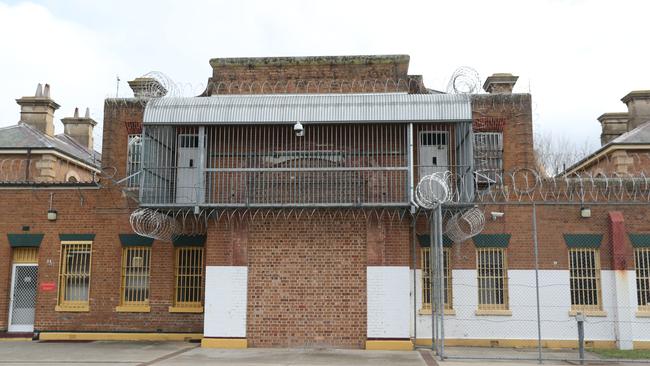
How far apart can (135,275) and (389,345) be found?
7.62m

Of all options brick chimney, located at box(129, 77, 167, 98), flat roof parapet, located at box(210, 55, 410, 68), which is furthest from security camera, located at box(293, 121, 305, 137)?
brick chimney, located at box(129, 77, 167, 98)

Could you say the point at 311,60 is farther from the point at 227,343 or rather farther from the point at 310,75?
the point at 227,343

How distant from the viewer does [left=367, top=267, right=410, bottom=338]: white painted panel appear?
1488 centimetres

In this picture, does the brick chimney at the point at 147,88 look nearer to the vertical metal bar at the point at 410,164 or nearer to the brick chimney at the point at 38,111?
the brick chimney at the point at 38,111

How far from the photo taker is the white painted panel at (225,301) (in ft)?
49.8

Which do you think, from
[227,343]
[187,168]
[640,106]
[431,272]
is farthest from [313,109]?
[640,106]

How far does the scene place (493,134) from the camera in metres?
17.9

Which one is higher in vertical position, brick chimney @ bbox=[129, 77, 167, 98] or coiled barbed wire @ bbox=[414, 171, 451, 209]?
brick chimney @ bbox=[129, 77, 167, 98]

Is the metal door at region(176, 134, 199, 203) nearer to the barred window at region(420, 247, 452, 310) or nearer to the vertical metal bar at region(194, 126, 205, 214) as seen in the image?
the vertical metal bar at region(194, 126, 205, 214)

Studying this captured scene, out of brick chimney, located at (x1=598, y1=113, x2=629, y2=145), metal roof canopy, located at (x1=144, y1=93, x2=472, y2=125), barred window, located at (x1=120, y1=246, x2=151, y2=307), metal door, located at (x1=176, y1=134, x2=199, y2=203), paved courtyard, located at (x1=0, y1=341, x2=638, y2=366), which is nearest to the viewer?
paved courtyard, located at (x1=0, y1=341, x2=638, y2=366)

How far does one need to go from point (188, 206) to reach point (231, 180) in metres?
1.34

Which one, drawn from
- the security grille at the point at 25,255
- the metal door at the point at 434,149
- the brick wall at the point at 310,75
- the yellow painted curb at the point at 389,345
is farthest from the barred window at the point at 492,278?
the security grille at the point at 25,255

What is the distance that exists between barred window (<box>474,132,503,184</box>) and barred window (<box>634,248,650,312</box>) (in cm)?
428

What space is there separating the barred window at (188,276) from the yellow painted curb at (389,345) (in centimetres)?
523
